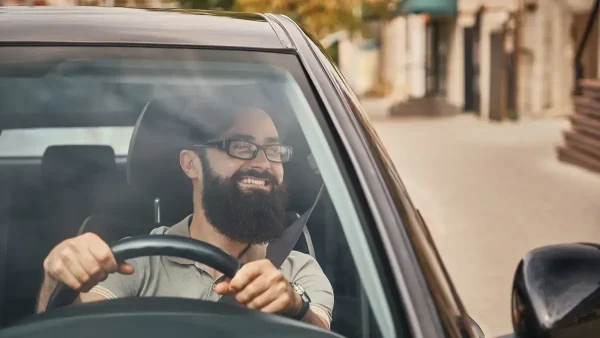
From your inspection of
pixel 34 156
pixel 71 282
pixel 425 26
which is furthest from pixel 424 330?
pixel 425 26

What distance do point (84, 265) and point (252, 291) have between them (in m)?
0.28

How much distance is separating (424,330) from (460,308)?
0.70ft

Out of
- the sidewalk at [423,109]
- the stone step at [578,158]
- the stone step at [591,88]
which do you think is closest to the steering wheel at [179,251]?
the stone step at [578,158]

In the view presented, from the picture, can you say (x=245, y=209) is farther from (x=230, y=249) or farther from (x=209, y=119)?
(x=209, y=119)

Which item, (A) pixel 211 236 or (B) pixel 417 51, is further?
(B) pixel 417 51

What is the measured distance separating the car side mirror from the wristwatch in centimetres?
42

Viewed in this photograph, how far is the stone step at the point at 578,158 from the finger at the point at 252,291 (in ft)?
47.2

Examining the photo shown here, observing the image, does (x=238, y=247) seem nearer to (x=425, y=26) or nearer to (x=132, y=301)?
(x=132, y=301)

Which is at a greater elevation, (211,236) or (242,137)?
(242,137)

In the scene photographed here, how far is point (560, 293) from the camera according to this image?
7.48 ft

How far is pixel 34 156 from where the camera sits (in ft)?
9.82

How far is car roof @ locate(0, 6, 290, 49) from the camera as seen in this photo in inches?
90.8

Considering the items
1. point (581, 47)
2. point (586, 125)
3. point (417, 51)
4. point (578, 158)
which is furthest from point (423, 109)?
point (586, 125)

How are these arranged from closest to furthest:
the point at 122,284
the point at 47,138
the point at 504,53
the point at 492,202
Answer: the point at 122,284 → the point at 47,138 → the point at 492,202 → the point at 504,53
